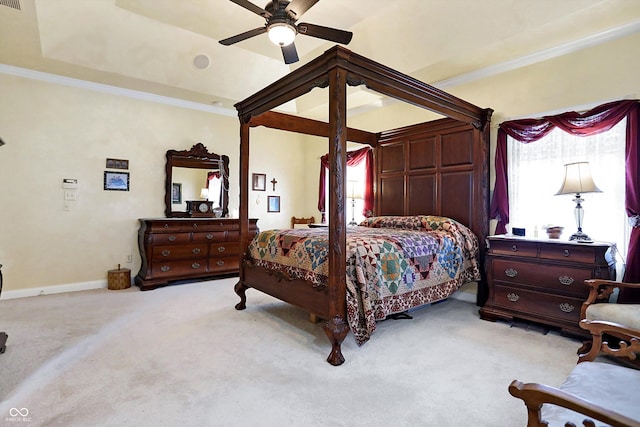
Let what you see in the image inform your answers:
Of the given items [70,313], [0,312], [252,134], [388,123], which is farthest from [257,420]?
[252,134]

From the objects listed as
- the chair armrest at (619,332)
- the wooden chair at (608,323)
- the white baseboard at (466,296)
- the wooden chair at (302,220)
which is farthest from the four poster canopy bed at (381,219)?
the wooden chair at (302,220)

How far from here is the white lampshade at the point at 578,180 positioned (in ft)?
9.71

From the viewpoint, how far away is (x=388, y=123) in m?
5.23

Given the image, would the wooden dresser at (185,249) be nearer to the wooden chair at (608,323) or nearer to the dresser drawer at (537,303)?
the dresser drawer at (537,303)

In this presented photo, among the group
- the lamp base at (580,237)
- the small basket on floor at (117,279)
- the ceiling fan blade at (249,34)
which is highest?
the ceiling fan blade at (249,34)

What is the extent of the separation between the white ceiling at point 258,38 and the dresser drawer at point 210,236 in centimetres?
215

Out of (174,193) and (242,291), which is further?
(174,193)

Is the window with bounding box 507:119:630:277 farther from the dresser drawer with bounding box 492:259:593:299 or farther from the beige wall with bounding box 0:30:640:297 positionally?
the dresser drawer with bounding box 492:259:593:299

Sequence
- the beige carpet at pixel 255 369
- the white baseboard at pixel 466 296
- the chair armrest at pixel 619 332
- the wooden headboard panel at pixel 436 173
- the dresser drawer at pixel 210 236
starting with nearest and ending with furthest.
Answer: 1. the chair armrest at pixel 619 332
2. the beige carpet at pixel 255 369
3. the wooden headboard panel at pixel 436 173
4. the white baseboard at pixel 466 296
5. the dresser drawer at pixel 210 236

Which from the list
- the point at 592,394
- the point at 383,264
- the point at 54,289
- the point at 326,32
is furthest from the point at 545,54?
the point at 54,289

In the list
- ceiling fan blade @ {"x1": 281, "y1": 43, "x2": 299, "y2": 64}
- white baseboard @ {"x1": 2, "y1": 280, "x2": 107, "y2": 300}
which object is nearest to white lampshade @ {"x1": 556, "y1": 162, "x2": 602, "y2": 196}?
ceiling fan blade @ {"x1": 281, "y1": 43, "x2": 299, "y2": 64}

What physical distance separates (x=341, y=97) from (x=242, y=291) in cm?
238

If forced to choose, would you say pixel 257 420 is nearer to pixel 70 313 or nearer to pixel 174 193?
pixel 70 313

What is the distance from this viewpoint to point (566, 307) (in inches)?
112
